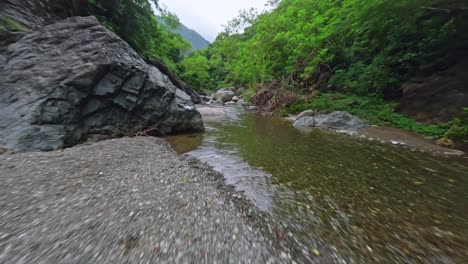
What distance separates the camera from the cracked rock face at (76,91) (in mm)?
4836

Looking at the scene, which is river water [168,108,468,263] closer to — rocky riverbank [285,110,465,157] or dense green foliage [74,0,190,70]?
rocky riverbank [285,110,465,157]

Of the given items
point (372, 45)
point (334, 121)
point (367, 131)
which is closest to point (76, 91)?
point (334, 121)

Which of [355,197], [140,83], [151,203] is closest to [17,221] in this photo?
[151,203]

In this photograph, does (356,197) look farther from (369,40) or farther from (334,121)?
(369,40)

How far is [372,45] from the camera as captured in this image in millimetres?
10570

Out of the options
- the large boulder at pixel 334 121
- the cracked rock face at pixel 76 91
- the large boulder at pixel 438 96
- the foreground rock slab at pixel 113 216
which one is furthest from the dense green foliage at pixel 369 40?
the cracked rock face at pixel 76 91

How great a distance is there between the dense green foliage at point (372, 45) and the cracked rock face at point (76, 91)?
8759mm

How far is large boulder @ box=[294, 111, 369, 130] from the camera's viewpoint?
8961mm

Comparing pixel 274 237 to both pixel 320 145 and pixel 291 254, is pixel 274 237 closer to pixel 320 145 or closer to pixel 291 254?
pixel 291 254

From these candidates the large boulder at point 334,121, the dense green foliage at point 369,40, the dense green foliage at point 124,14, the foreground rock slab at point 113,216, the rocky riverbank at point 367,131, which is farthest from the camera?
the dense green foliage at point 124,14

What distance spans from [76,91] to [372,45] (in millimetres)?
13878

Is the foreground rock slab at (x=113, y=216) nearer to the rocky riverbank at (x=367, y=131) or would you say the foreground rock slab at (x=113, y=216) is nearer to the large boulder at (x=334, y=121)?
the rocky riverbank at (x=367, y=131)

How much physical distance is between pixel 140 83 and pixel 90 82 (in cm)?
166

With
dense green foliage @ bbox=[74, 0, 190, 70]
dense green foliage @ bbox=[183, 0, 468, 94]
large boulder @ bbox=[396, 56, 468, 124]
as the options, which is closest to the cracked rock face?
dense green foliage @ bbox=[74, 0, 190, 70]
